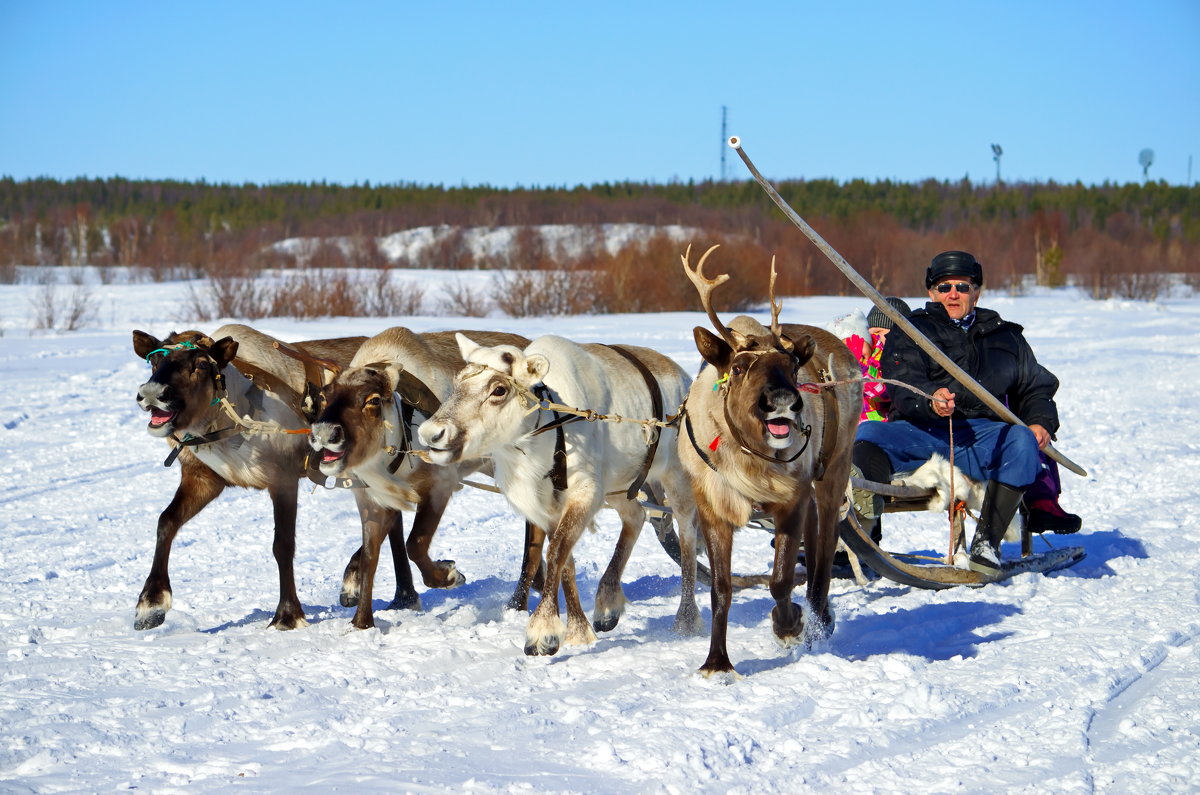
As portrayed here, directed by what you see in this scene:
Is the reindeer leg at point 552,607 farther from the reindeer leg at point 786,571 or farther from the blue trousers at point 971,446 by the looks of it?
the blue trousers at point 971,446

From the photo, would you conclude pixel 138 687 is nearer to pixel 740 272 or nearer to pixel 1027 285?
pixel 740 272

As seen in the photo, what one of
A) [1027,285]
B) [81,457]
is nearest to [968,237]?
[1027,285]

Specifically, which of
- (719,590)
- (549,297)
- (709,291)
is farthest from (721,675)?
(549,297)

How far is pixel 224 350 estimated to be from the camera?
668cm

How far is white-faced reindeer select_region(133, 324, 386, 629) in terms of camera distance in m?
6.50

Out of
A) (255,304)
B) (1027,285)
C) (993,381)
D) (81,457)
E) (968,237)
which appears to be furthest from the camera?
(968,237)

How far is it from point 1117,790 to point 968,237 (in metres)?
59.4

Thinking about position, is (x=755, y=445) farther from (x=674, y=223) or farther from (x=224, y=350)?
(x=674, y=223)

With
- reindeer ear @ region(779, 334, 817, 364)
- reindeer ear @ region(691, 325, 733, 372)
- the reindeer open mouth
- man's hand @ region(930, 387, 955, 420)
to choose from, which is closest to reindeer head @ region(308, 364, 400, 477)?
the reindeer open mouth

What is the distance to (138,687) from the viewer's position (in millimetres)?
5488

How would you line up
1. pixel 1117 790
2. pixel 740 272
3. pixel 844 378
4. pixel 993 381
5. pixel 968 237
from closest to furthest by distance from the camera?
1. pixel 1117 790
2. pixel 844 378
3. pixel 993 381
4. pixel 740 272
5. pixel 968 237

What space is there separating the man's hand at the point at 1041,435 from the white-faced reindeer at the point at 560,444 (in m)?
2.31

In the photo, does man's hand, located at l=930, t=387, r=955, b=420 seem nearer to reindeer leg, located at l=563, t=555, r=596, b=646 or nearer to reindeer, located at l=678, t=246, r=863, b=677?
reindeer, located at l=678, t=246, r=863, b=677

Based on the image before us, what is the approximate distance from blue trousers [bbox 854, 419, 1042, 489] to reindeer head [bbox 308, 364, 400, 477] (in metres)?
3.19
